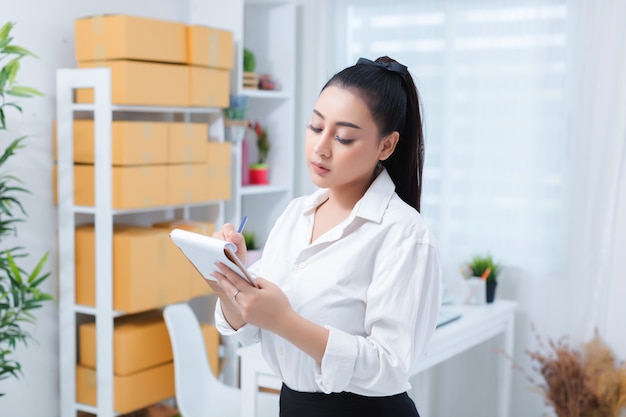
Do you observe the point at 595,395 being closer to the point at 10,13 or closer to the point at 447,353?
the point at 447,353

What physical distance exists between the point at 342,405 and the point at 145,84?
6.05 feet

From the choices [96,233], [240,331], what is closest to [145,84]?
[96,233]

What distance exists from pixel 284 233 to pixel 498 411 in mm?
2234

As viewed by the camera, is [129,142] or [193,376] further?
[193,376]

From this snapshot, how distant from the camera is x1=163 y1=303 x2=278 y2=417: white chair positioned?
2852 millimetres

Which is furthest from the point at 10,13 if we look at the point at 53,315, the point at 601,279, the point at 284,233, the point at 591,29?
the point at 601,279

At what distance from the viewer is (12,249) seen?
8.96 feet

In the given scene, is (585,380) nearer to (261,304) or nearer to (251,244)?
(251,244)

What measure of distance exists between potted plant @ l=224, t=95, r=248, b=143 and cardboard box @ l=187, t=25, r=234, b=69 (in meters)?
0.17

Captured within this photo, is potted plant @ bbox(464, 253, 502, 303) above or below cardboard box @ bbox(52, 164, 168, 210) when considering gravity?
below

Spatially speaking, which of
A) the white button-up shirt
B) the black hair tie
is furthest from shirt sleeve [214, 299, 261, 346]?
the black hair tie

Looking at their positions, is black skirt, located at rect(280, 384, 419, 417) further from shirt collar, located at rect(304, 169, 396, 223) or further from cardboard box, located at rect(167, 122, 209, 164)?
cardboard box, located at rect(167, 122, 209, 164)

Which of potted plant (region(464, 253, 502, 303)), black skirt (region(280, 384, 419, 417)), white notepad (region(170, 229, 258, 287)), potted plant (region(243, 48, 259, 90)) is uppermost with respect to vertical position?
potted plant (region(243, 48, 259, 90))

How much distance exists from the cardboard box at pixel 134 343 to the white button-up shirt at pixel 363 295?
1.64 meters
